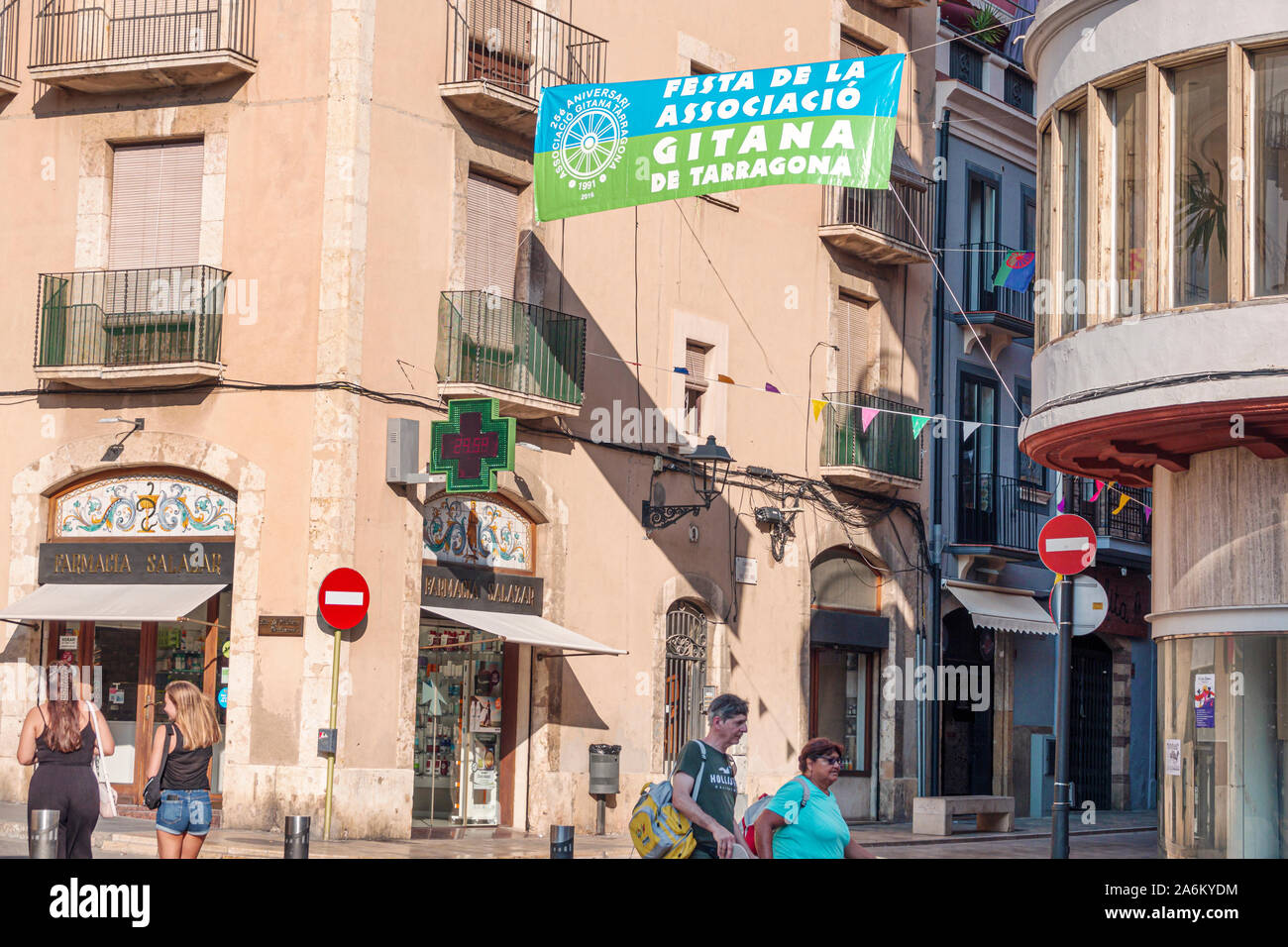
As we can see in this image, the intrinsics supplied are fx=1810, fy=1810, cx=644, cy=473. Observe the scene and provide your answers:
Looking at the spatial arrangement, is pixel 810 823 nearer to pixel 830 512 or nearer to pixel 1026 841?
pixel 1026 841

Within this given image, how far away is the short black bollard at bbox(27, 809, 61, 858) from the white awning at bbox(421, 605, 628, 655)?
10.9 m

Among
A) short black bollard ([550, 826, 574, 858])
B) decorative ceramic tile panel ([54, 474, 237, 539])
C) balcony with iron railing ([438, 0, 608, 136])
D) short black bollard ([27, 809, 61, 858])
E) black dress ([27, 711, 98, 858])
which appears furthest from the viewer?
balcony with iron railing ([438, 0, 608, 136])

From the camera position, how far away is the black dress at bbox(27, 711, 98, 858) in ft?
35.3

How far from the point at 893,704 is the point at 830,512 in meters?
3.36

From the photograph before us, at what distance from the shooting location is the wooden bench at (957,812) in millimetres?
23844

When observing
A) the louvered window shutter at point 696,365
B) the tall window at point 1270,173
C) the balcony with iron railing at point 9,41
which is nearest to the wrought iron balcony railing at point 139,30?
the balcony with iron railing at point 9,41

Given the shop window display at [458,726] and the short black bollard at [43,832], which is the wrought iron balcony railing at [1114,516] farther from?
the short black bollard at [43,832]

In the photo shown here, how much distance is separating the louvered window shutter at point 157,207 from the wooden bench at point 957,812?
11.7 meters

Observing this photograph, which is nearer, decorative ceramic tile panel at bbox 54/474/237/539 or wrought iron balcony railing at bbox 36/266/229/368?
wrought iron balcony railing at bbox 36/266/229/368

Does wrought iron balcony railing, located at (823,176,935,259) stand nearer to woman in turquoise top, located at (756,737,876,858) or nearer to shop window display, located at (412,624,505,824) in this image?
shop window display, located at (412,624,505,824)

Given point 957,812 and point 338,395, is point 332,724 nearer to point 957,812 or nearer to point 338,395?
point 338,395

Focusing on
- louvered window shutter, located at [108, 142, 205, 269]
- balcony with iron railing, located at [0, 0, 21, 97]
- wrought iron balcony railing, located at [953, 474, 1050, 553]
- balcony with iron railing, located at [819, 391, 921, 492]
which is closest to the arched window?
balcony with iron railing, located at [819, 391, 921, 492]

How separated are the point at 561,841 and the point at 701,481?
15.0 metres
